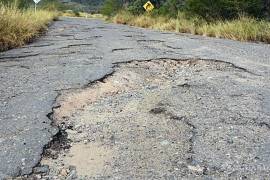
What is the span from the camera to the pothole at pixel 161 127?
2756mm

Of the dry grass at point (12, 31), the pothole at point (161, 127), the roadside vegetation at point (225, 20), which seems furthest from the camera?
the roadside vegetation at point (225, 20)

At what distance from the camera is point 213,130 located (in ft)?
11.0

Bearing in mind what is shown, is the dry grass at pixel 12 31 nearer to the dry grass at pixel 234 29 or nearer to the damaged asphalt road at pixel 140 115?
the damaged asphalt road at pixel 140 115

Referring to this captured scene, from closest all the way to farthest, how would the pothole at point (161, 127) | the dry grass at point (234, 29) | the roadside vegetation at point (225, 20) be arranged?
the pothole at point (161, 127) → the dry grass at point (234, 29) → the roadside vegetation at point (225, 20)

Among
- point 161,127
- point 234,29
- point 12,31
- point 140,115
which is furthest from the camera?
point 234,29

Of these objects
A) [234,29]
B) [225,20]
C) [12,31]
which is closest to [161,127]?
[12,31]

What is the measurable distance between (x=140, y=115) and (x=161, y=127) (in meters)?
0.35

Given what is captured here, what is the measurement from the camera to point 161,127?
3.44 meters

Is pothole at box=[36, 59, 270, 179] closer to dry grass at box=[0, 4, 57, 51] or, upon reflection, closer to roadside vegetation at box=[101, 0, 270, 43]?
dry grass at box=[0, 4, 57, 51]

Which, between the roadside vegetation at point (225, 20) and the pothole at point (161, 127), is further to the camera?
the roadside vegetation at point (225, 20)

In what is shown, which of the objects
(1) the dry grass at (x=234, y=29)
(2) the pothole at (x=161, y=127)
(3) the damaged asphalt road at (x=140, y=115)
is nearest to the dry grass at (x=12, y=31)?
(3) the damaged asphalt road at (x=140, y=115)

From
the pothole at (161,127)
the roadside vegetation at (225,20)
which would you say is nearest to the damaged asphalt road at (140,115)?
the pothole at (161,127)

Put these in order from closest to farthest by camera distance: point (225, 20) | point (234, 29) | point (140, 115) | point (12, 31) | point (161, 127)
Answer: point (161, 127), point (140, 115), point (12, 31), point (234, 29), point (225, 20)

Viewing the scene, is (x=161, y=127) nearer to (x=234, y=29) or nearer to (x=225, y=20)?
(x=234, y=29)
